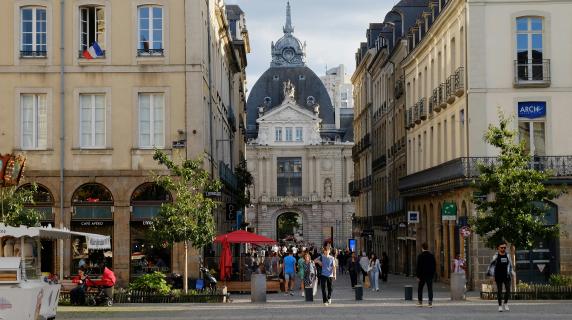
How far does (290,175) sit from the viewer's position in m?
165

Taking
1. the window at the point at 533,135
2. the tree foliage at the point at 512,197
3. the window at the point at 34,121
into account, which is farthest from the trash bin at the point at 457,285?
the window at the point at 34,121

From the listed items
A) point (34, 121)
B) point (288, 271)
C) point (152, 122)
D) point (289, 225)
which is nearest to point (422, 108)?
point (288, 271)

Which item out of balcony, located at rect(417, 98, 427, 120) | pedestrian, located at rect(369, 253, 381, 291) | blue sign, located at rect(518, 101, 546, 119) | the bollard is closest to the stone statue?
balcony, located at rect(417, 98, 427, 120)

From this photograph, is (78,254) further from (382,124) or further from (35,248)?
(382,124)

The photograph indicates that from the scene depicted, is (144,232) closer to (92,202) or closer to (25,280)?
(92,202)

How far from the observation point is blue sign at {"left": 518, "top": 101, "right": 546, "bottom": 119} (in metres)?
45.7

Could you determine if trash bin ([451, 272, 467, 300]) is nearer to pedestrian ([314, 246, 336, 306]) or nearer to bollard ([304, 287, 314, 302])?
pedestrian ([314, 246, 336, 306])

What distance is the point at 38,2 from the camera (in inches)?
1752

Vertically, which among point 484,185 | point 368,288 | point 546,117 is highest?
point 546,117

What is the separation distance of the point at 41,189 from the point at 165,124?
16.2 ft

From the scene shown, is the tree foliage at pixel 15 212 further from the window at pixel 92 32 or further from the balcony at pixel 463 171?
the balcony at pixel 463 171

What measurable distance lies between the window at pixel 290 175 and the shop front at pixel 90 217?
120m

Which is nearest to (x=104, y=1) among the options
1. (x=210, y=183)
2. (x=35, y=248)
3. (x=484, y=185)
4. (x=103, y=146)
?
(x=103, y=146)

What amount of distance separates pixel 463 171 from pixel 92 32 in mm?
14420
